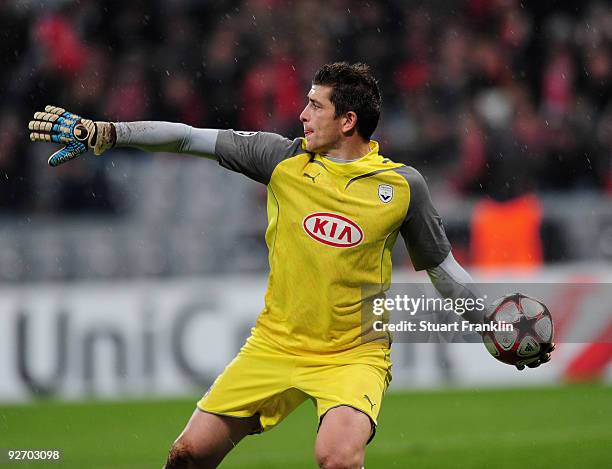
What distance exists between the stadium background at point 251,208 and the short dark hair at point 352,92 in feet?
10.3

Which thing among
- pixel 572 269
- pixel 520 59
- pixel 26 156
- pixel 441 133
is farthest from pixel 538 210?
pixel 26 156

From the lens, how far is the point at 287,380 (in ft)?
18.0

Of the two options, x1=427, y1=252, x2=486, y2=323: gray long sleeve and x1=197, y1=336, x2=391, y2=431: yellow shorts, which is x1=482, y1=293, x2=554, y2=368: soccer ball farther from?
x1=197, y1=336, x2=391, y2=431: yellow shorts

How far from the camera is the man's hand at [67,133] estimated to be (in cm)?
528

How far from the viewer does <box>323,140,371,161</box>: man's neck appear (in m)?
5.59

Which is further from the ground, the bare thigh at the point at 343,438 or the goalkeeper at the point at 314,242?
the goalkeeper at the point at 314,242

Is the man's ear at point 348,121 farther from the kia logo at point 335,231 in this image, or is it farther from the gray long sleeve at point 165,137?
the gray long sleeve at point 165,137

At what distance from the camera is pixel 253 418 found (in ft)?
18.4

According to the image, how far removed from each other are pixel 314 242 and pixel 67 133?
1.18 meters

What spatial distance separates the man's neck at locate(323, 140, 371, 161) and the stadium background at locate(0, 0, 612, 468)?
9.86ft

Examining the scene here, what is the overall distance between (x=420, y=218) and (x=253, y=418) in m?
1.19

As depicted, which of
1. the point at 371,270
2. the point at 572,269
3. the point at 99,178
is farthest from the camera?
the point at 99,178

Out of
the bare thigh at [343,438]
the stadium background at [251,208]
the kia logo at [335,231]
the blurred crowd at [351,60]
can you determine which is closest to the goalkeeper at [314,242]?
the kia logo at [335,231]

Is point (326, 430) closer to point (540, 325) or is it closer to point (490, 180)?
point (540, 325)
